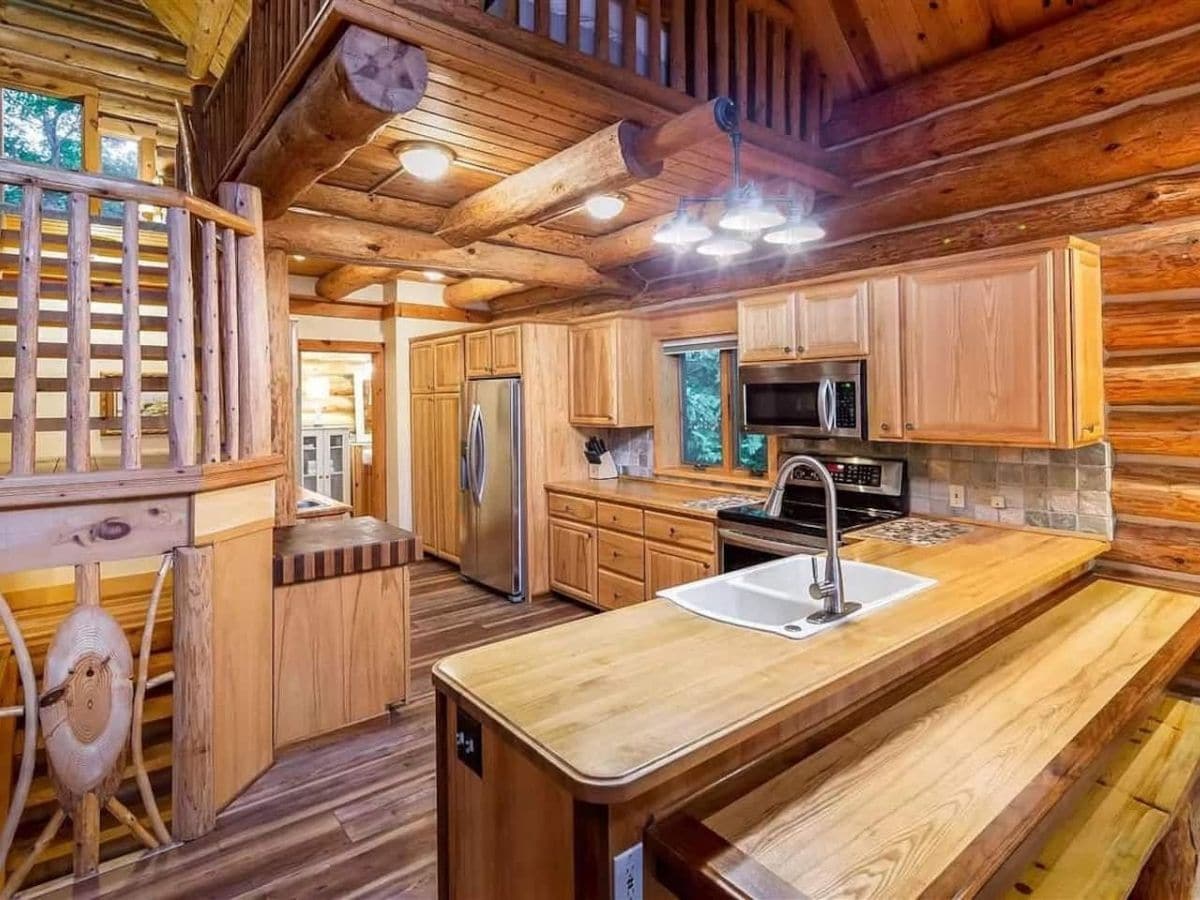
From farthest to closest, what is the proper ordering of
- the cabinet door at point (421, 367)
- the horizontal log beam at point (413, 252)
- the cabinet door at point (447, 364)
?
1. the cabinet door at point (421, 367)
2. the cabinet door at point (447, 364)
3. the horizontal log beam at point (413, 252)

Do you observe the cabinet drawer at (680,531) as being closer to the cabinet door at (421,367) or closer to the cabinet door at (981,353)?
the cabinet door at (981,353)

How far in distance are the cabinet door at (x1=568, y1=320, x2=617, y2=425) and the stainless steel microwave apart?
4.08ft

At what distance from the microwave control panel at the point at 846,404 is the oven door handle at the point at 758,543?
2.10 feet

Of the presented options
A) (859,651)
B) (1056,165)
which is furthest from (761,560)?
(1056,165)

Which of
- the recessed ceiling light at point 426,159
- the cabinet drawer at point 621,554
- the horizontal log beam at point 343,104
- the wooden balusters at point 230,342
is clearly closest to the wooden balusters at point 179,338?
the wooden balusters at point 230,342

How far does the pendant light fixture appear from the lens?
203cm

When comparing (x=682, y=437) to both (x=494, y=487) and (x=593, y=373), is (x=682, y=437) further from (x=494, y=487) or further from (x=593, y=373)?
(x=494, y=487)

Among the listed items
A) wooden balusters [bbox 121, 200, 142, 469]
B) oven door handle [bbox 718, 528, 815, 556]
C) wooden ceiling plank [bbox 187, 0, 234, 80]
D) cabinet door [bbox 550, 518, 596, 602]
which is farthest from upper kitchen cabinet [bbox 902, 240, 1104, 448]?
wooden ceiling plank [bbox 187, 0, 234, 80]

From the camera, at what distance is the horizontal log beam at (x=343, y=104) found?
1942 mm

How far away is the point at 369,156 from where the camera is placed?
304 centimetres

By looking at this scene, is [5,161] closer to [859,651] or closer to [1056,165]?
[859,651]

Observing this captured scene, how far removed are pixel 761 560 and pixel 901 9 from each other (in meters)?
2.69

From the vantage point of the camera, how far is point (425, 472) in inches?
241

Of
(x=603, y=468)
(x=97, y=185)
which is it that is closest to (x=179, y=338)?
(x=97, y=185)
